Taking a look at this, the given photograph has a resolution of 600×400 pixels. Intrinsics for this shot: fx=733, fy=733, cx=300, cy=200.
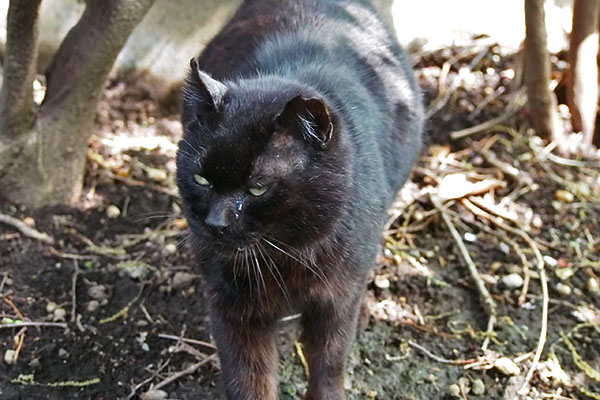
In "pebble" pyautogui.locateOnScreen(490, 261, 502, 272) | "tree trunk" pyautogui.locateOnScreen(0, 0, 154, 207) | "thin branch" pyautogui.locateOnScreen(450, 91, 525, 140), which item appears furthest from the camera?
"thin branch" pyautogui.locateOnScreen(450, 91, 525, 140)

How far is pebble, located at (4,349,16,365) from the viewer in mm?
3149

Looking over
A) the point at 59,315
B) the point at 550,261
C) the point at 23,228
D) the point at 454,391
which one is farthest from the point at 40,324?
the point at 550,261

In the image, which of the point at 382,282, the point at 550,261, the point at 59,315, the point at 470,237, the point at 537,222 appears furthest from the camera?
the point at 537,222

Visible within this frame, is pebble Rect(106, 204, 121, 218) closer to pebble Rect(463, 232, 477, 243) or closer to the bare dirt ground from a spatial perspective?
the bare dirt ground

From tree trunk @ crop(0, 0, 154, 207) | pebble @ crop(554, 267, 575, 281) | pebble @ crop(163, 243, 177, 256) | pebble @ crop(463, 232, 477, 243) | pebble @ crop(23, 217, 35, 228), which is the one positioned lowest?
pebble @ crop(554, 267, 575, 281)

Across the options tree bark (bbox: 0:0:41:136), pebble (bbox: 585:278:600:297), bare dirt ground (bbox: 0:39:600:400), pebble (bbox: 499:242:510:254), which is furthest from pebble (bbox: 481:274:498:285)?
tree bark (bbox: 0:0:41:136)

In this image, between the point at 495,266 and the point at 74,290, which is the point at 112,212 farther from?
the point at 495,266

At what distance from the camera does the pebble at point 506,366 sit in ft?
10.6

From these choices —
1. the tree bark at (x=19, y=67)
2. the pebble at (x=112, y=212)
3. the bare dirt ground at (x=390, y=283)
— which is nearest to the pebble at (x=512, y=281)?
the bare dirt ground at (x=390, y=283)

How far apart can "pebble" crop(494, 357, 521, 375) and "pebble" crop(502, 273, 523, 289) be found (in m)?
0.56

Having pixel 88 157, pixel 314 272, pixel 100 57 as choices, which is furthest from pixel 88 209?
pixel 314 272

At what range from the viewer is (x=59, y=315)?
3395 millimetres

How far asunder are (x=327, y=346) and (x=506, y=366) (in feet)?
3.04

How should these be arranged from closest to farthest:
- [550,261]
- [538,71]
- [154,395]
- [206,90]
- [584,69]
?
[206,90] → [154,395] → [550,261] → [538,71] → [584,69]
